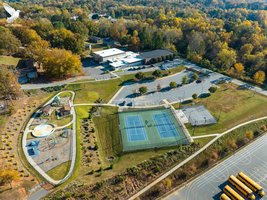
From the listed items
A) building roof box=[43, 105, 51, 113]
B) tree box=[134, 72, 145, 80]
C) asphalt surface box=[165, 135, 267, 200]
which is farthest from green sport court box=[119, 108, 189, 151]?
tree box=[134, 72, 145, 80]

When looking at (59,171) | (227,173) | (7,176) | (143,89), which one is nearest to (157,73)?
(143,89)

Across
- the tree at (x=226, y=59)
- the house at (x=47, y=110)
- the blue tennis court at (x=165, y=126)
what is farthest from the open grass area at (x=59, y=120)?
the tree at (x=226, y=59)

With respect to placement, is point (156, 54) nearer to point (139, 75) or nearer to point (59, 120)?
point (139, 75)

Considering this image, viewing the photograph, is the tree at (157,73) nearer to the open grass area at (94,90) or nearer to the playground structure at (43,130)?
the open grass area at (94,90)

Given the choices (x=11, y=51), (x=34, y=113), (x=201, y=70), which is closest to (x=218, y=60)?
(x=201, y=70)

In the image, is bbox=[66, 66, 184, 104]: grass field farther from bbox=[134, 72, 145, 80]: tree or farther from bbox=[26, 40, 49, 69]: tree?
bbox=[26, 40, 49, 69]: tree
